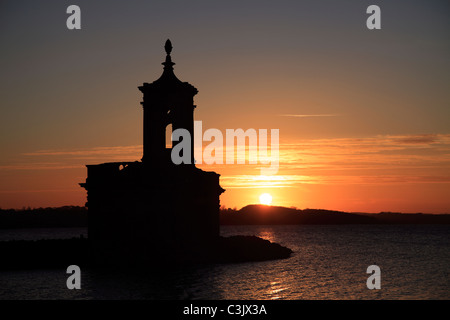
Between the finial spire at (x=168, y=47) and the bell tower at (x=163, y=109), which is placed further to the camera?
the finial spire at (x=168, y=47)

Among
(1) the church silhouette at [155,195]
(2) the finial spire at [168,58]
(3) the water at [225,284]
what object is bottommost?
(3) the water at [225,284]

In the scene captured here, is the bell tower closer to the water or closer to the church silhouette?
the church silhouette

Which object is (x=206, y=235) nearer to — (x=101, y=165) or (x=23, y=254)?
(x=101, y=165)

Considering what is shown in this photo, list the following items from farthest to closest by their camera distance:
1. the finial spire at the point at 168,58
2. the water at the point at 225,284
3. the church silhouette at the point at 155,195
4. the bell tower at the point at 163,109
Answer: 1. the finial spire at the point at 168,58
2. the bell tower at the point at 163,109
3. the church silhouette at the point at 155,195
4. the water at the point at 225,284

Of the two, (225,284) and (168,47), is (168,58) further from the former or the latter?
(225,284)

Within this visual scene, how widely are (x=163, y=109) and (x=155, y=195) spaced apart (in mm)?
5248

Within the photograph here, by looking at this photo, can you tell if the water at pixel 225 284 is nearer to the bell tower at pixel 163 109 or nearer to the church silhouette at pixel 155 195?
the church silhouette at pixel 155 195

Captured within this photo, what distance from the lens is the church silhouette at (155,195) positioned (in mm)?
→ 32094

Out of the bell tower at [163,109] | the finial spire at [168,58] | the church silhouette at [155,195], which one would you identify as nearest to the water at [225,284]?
the church silhouette at [155,195]

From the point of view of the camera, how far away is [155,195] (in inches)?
1261

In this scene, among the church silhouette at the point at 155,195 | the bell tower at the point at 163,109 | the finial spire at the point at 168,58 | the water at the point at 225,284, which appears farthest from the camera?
the finial spire at the point at 168,58

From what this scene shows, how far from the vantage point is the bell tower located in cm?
3375

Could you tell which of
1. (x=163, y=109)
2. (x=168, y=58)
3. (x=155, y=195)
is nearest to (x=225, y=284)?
(x=155, y=195)
